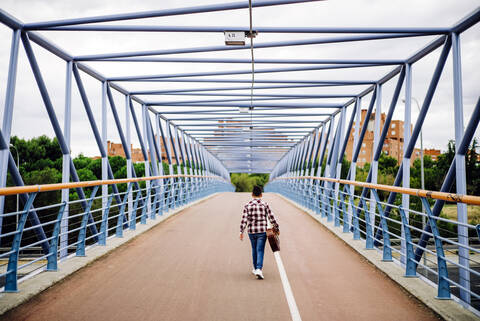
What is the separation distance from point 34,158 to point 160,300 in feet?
143

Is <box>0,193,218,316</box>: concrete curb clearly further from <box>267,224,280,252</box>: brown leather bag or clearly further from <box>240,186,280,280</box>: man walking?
<box>267,224,280,252</box>: brown leather bag

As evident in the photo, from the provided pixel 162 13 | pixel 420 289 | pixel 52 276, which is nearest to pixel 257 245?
pixel 420 289

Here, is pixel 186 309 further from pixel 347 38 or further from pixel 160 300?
pixel 347 38

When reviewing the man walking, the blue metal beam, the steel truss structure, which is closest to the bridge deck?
the man walking

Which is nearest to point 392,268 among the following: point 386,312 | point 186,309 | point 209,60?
point 386,312

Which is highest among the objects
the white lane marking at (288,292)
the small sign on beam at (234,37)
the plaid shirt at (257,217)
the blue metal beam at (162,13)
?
the blue metal beam at (162,13)

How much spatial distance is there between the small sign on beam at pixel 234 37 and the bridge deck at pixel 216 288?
13.0 feet

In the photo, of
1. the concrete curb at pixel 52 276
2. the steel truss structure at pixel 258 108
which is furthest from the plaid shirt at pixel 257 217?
the concrete curb at pixel 52 276

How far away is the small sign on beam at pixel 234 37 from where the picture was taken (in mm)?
8406

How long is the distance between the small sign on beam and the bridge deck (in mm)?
3966

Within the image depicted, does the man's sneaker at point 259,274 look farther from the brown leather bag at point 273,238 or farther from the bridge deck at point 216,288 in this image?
the brown leather bag at point 273,238

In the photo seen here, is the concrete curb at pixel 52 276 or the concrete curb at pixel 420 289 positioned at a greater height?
the concrete curb at pixel 52 276

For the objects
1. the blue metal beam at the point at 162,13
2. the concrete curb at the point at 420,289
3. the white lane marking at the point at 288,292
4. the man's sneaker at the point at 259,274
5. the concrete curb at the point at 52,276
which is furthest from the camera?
the blue metal beam at the point at 162,13

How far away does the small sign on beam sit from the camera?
8406 millimetres
